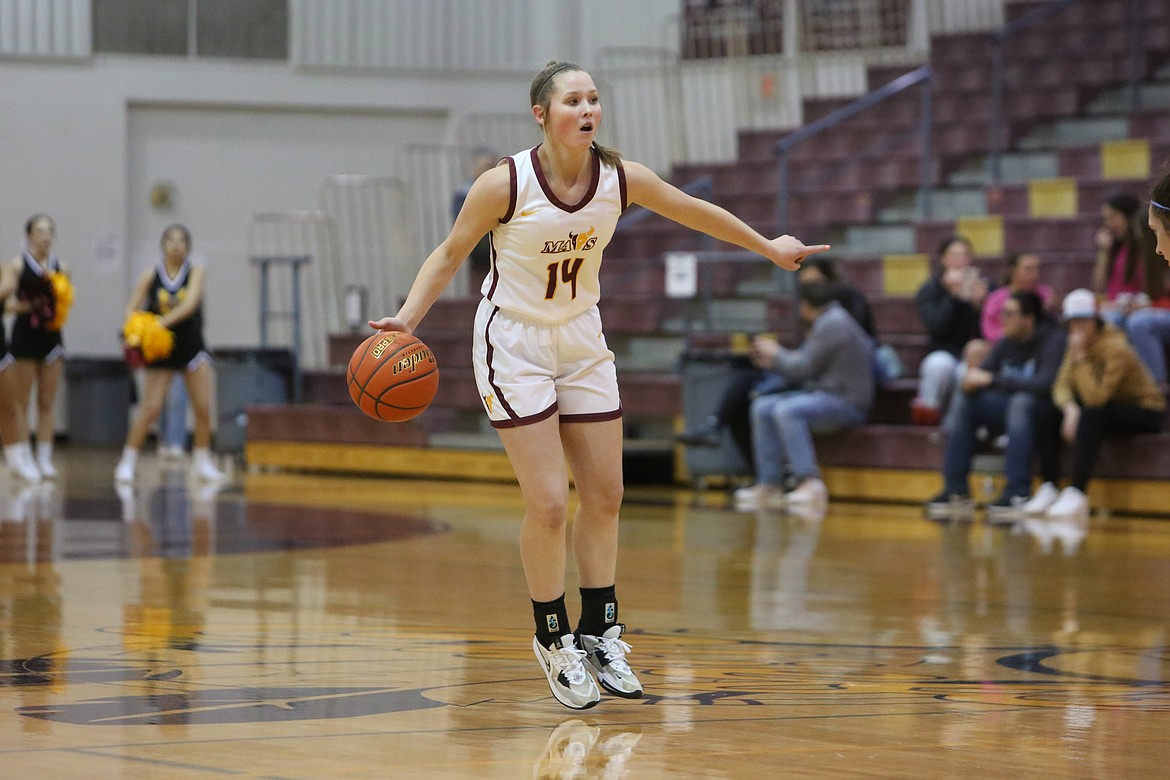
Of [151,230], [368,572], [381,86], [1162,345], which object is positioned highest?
[381,86]

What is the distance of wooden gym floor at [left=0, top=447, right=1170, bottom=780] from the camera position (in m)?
3.20

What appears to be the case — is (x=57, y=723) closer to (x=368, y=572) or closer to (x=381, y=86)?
(x=368, y=572)

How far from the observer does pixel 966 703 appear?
3.82 metres

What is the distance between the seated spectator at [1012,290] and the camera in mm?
9789

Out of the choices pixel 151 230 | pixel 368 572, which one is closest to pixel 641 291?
pixel 151 230

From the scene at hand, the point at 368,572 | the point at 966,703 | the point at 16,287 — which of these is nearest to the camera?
the point at 966,703

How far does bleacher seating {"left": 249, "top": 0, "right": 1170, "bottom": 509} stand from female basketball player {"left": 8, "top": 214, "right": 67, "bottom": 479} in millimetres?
2831

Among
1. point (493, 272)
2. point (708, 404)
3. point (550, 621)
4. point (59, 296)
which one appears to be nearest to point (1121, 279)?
point (708, 404)

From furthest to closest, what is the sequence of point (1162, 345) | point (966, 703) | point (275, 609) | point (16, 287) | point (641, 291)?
point (641, 291)
point (16, 287)
point (1162, 345)
point (275, 609)
point (966, 703)

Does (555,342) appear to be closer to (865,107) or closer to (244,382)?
(865,107)

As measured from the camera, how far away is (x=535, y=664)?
4.39m

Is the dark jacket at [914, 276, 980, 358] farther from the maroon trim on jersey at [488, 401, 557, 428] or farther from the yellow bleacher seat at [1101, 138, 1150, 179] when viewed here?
the maroon trim on jersey at [488, 401, 557, 428]

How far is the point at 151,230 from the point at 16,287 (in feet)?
17.8

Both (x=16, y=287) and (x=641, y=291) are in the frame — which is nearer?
(x=16, y=287)
